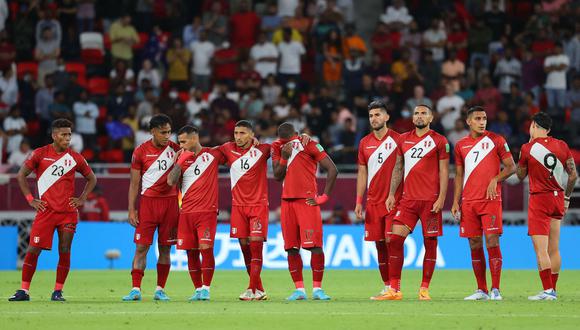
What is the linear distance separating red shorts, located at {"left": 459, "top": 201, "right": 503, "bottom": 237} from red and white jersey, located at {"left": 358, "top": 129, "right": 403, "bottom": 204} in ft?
3.48

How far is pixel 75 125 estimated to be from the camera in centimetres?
3045

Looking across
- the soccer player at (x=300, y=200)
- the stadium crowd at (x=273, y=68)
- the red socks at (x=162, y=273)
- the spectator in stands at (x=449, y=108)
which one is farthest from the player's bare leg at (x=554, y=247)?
the spectator in stands at (x=449, y=108)

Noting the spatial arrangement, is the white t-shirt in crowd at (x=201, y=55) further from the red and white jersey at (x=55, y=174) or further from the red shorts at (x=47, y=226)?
the red shorts at (x=47, y=226)

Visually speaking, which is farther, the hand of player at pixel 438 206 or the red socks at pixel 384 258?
the red socks at pixel 384 258

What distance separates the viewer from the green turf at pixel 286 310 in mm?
13531

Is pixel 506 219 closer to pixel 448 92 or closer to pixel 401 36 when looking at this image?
pixel 448 92

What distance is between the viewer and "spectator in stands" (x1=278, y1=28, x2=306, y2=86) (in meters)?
32.7

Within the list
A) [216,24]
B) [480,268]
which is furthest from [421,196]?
[216,24]

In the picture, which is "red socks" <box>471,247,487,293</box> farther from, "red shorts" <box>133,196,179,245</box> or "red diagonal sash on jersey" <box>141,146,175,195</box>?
"red diagonal sash on jersey" <box>141,146,175,195</box>

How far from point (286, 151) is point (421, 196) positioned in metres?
2.02

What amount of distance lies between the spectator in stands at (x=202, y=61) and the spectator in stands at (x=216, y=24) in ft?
2.35

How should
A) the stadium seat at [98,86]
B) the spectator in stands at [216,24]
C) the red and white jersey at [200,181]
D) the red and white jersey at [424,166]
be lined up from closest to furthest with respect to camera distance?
the red and white jersey at [424,166]
the red and white jersey at [200,181]
the stadium seat at [98,86]
the spectator in stands at [216,24]

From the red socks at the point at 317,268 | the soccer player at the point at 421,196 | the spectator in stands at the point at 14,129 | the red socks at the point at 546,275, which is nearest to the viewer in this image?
the red socks at the point at 546,275

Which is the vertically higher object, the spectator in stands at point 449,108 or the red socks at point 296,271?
the spectator in stands at point 449,108
